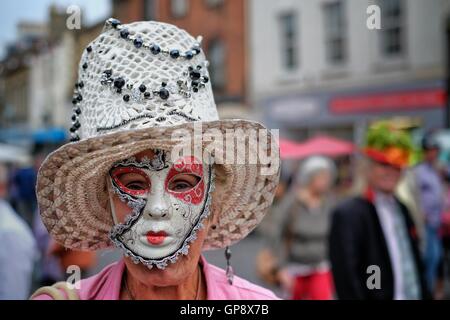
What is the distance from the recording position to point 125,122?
1.25 m

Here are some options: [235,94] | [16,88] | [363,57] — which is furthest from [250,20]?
[16,88]

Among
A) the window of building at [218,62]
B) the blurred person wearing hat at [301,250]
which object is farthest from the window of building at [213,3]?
the blurred person wearing hat at [301,250]

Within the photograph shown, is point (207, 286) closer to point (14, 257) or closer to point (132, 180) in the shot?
point (132, 180)

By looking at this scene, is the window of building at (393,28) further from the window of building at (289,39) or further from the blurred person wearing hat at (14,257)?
the blurred person wearing hat at (14,257)

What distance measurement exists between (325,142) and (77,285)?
273 inches

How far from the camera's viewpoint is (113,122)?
1.26 metres

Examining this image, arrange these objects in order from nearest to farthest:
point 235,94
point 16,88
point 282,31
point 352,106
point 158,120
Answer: point 158,120, point 16,88, point 352,106, point 282,31, point 235,94

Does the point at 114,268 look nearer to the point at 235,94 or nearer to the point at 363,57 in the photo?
the point at 363,57

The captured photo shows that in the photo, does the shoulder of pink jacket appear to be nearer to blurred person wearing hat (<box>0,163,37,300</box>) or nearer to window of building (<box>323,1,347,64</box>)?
blurred person wearing hat (<box>0,163,37,300</box>)

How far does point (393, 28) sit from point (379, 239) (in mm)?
8820

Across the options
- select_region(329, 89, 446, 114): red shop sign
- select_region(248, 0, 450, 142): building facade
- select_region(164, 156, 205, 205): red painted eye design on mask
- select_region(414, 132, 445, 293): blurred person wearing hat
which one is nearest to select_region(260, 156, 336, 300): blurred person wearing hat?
select_region(414, 132, 445, 293): blurred person wearing hat

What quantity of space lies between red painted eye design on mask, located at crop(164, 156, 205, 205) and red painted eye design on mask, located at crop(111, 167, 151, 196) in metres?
0.05

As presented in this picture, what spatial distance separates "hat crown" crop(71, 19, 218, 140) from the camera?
1.26 metres

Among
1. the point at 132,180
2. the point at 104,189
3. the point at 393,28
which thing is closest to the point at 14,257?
the point at 104,189
